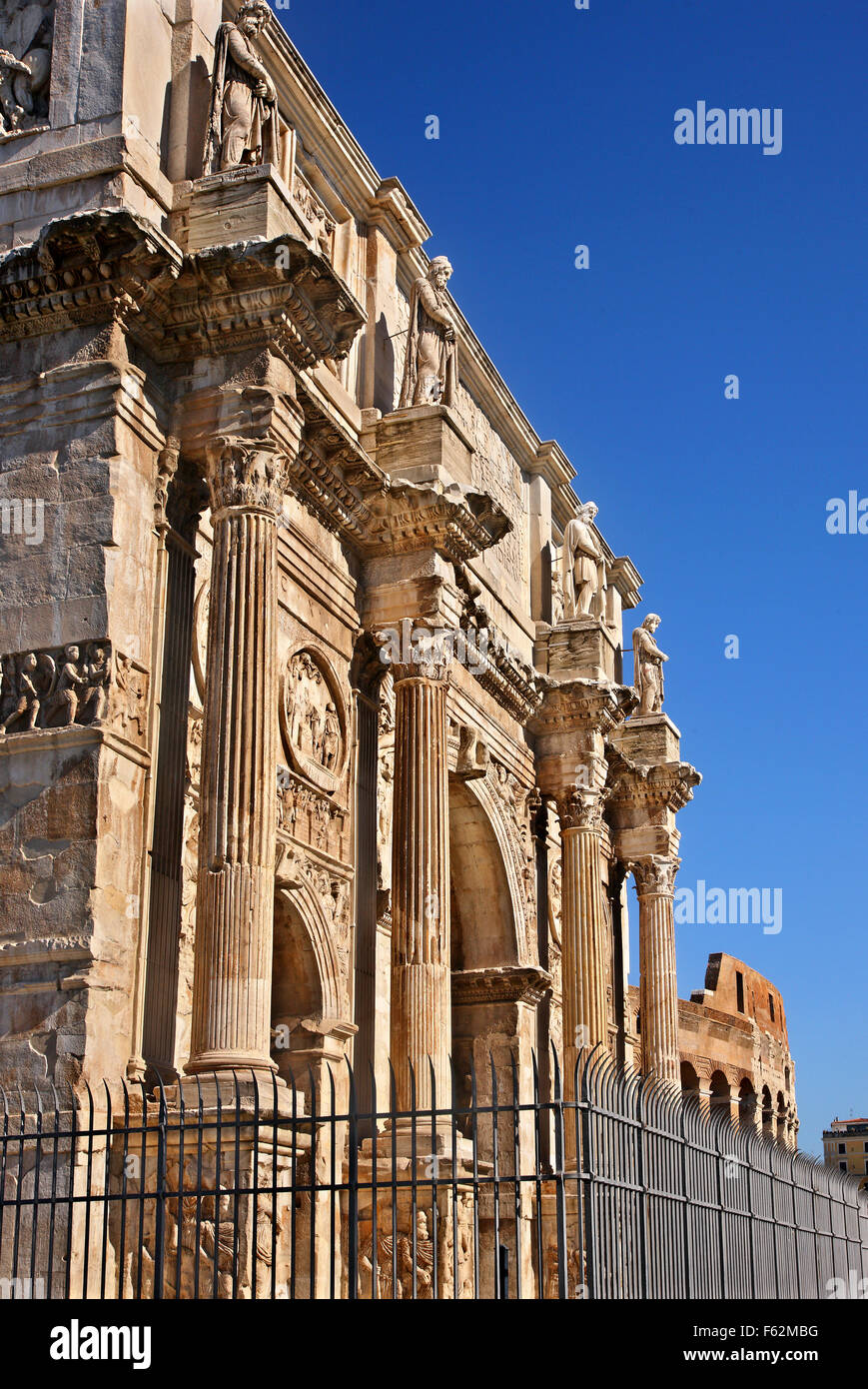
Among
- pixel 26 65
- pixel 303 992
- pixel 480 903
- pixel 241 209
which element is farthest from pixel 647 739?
pixel 26 65

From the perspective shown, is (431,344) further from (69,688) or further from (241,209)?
(69,688)

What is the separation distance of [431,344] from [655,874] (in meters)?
10.3

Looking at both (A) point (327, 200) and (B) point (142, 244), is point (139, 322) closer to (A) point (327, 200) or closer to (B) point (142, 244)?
(B) point (142, 244)

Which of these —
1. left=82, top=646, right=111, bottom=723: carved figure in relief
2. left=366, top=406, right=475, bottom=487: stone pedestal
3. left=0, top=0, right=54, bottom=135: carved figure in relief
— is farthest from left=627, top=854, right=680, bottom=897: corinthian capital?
left=0, top=0, right=54, bottom=135: carved figure in relief

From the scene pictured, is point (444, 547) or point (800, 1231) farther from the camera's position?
point (444, 547)

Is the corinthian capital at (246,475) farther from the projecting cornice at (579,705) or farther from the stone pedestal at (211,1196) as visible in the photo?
the projecting cornice at (579,705)

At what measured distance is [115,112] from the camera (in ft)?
42.9

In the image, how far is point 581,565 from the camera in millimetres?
22203

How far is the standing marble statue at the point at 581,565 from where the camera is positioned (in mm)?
22109

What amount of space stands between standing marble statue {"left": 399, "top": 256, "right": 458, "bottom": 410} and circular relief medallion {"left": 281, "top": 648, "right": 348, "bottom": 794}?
9.82 ft

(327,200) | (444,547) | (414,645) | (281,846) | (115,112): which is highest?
(327,200)
